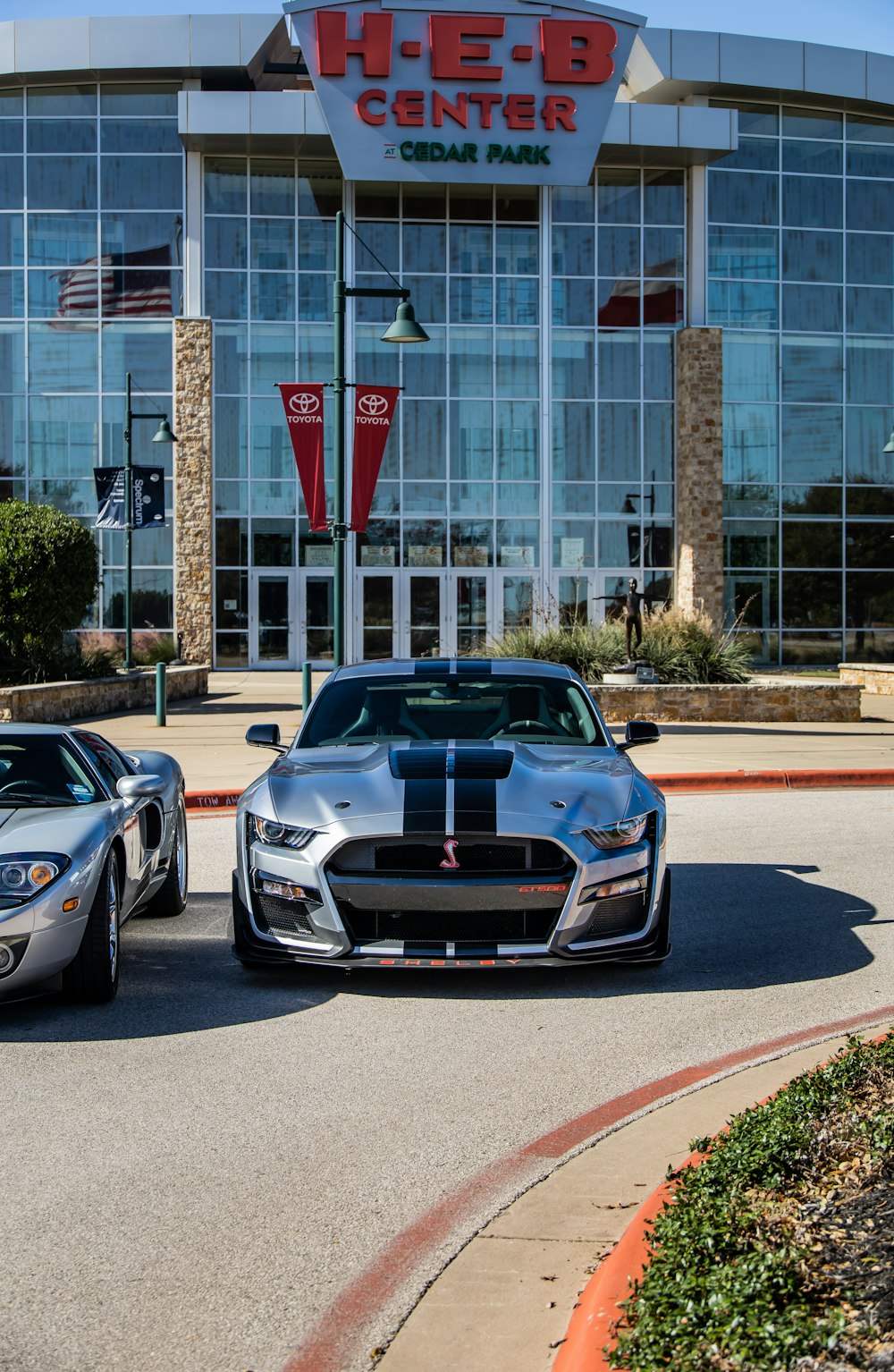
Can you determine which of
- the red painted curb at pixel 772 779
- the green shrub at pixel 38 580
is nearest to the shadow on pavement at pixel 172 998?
the red painted curb at pixel 772 779

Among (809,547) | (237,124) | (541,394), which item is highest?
(237,124)

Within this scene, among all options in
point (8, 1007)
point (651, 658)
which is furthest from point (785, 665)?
point (8, 1007)

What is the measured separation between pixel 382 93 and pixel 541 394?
8616 millimetres

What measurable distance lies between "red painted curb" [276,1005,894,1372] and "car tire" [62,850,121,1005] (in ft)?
8.28

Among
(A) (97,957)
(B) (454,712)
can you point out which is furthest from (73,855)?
(B) (454,712)

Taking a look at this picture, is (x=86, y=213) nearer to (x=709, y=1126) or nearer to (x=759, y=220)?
(x=759, y=220)

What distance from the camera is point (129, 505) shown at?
33094 millimetres

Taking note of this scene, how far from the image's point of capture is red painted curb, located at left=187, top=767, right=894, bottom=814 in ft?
54.7

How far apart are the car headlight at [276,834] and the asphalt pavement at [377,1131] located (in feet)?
2.46

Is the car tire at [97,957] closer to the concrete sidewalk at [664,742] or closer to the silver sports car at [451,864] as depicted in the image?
the silver sports car at [451,864]

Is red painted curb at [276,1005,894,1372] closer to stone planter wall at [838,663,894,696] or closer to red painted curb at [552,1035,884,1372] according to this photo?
red painted curb at [552,1035,884,1372]

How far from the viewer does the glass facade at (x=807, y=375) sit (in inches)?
1650

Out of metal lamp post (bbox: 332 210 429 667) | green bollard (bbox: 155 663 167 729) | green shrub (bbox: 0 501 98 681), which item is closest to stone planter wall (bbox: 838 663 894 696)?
green bollard (bbox: 155 663 167 729)

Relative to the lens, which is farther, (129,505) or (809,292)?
(809,292)
